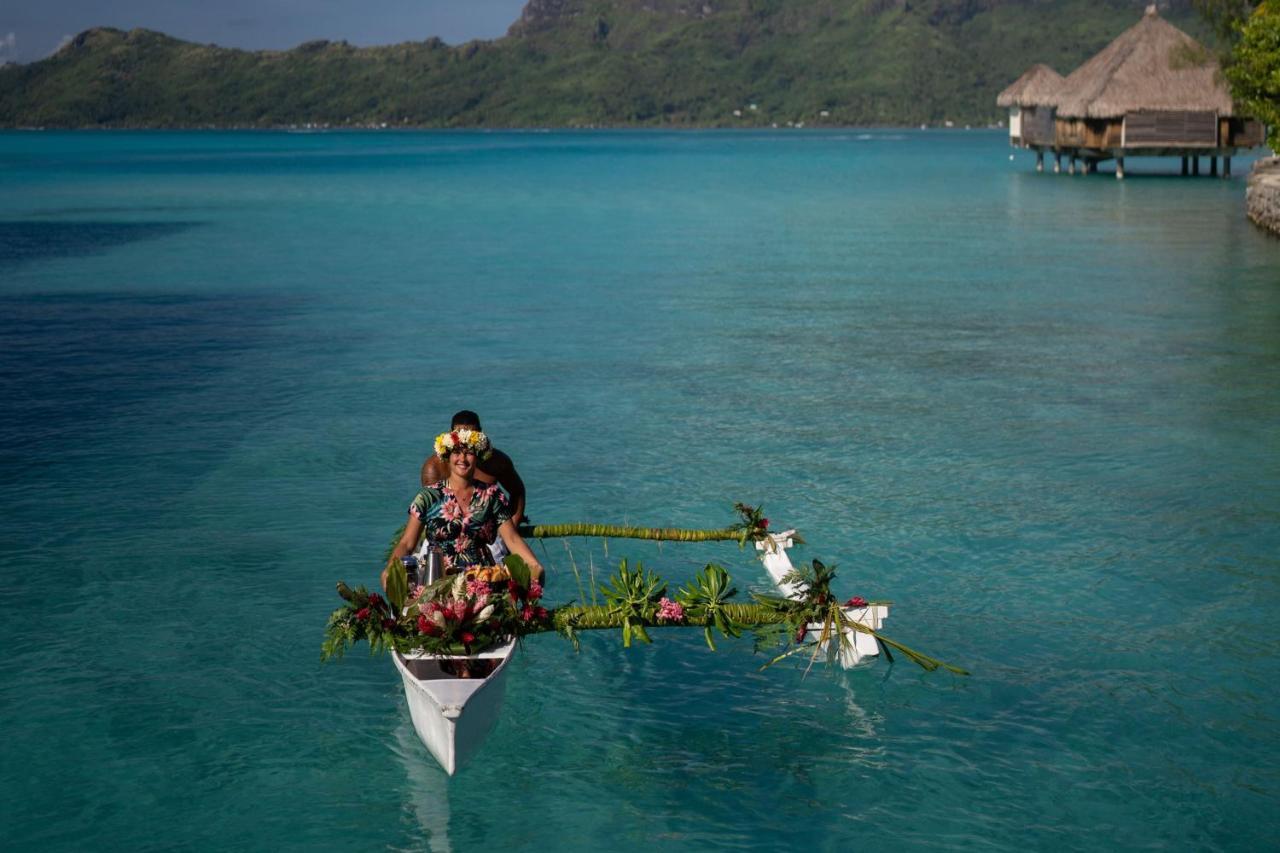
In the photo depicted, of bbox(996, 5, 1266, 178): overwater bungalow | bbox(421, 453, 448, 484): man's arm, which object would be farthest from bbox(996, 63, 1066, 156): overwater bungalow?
bbox(421, 453, 448, 484): man's arm

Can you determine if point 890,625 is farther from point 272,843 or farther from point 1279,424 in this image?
point 1279,424

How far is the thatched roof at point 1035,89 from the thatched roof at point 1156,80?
740cm

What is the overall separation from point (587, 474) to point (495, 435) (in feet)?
7.08

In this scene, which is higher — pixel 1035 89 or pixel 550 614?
pixel 1035 89

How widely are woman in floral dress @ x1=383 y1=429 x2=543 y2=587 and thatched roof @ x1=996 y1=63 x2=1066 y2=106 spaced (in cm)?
6300

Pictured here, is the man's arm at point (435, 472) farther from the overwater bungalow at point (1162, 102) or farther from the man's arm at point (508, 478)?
the overwater bungalow at point (1162, 102)

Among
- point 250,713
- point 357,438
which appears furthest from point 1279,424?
point 250,713

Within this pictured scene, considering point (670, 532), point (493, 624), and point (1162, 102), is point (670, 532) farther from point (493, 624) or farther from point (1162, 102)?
point (1162, 102)

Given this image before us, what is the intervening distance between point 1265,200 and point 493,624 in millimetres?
34172

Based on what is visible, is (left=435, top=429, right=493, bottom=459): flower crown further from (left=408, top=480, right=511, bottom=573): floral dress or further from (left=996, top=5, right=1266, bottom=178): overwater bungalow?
(left=996, top=5, right=1266, bottom=178): overwater bungalow

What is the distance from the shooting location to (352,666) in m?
9.74

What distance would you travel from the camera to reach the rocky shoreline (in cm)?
3556

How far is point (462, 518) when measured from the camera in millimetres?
8914

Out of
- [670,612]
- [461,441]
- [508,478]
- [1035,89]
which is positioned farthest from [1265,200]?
[1035,89]
